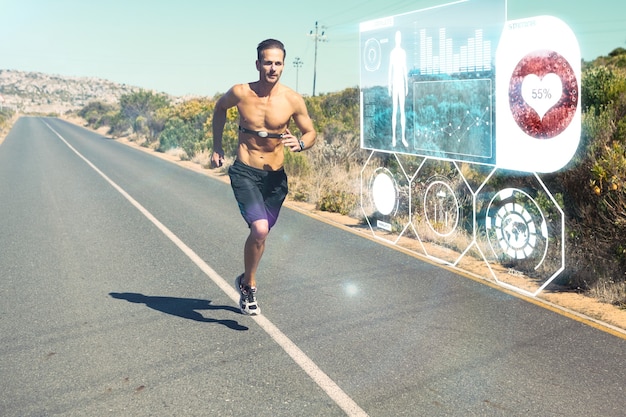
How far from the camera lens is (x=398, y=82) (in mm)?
9516

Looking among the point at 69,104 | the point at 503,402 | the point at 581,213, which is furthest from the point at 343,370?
the point at 69,104

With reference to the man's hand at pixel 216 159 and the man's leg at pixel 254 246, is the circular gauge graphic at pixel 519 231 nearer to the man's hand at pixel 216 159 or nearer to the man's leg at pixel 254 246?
the man's leg at pixel 254 246

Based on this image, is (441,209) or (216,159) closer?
(216,159)

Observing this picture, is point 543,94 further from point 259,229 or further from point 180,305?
point 180,305

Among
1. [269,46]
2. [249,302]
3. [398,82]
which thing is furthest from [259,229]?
[398,82]

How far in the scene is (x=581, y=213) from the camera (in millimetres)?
7551

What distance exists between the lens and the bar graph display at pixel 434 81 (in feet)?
25.3

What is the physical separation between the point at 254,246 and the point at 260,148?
0.88m

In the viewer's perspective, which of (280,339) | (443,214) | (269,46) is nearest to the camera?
(280,339)

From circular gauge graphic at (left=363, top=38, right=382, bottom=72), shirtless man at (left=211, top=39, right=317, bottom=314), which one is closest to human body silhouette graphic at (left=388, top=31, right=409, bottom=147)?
circular gauge graphic at (left=363, top=38, right=382, bottom=72)

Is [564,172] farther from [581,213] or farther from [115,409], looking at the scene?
[115,409]

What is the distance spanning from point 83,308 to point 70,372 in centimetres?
173

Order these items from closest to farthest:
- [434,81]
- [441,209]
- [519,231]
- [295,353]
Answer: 1. [295,353]
2. [519,231]
3. [434,81]
4. [441,209]

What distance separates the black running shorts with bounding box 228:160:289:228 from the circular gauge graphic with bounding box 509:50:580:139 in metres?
2.97
